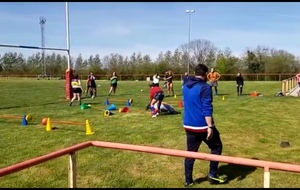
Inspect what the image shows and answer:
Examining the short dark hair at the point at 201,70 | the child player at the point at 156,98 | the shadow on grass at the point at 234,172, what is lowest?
the shadow on grass at the point at 234,172

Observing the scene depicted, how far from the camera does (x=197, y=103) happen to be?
227 inches

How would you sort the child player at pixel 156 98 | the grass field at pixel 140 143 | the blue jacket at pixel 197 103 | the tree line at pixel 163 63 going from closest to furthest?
the blue jacket at pixel 197 103, the grass field at pixel 140 143, the child player at pixel 156 98, the tree line at pixel 163 63

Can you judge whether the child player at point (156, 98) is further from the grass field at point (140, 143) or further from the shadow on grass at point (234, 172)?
the shadow on grass at point (234, 172)

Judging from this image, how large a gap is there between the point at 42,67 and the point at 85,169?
82.2 m

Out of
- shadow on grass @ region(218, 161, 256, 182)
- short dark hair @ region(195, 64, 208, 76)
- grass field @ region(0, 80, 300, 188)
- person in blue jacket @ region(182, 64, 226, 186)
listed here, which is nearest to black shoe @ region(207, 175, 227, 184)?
grass field @ region(0, 80, 300, 188)

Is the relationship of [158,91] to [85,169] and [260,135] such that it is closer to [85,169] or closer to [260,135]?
[260,135]

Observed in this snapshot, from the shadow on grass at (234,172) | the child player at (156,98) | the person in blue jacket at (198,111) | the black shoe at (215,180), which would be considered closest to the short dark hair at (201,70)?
the person in blue jacket at (198,111)

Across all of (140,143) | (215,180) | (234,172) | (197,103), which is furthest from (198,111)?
(140,143)

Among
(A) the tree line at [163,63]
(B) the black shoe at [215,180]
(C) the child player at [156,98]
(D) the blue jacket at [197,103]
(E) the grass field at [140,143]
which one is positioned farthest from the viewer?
(A) the tree line at [163,63]

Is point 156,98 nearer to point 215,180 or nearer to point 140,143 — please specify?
point 140,143

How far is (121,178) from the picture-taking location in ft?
21.5

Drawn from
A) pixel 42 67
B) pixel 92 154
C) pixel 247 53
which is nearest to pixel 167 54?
pixel 247 53

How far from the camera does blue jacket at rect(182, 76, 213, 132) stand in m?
5.70

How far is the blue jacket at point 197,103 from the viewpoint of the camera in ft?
18.7
